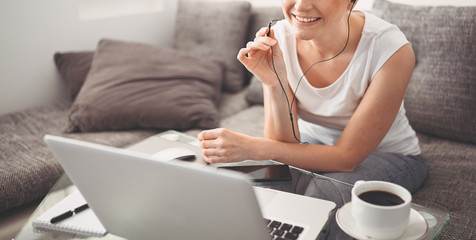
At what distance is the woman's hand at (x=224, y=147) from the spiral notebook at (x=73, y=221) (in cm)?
34

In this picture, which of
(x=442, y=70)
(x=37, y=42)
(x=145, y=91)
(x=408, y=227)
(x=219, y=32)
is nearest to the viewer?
(x=408, y=227)

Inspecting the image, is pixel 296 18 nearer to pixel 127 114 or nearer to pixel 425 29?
pixel 425 29

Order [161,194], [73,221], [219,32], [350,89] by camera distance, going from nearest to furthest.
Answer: [161,194] → [73,221] → [350,89] → [219,32]

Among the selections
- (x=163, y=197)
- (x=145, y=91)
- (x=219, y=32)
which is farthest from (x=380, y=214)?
(x=219, y=32)

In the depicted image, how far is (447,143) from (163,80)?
1.23 meters

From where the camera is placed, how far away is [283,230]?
0.90 m

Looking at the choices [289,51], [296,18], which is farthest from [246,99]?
[296,18]

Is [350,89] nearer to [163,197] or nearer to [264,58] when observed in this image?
[264,58]

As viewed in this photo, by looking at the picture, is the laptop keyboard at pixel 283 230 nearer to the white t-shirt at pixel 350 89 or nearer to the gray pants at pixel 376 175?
the gray pants at pixel 376 175

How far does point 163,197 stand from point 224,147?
1.64 ft

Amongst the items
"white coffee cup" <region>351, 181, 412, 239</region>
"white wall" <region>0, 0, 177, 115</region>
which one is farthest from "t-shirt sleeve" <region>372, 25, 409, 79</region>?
"white wall" <region>0, 0, 177, 115</region>

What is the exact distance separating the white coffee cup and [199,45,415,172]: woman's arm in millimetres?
441

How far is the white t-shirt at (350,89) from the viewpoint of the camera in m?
1.31

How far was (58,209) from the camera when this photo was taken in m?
1.05
